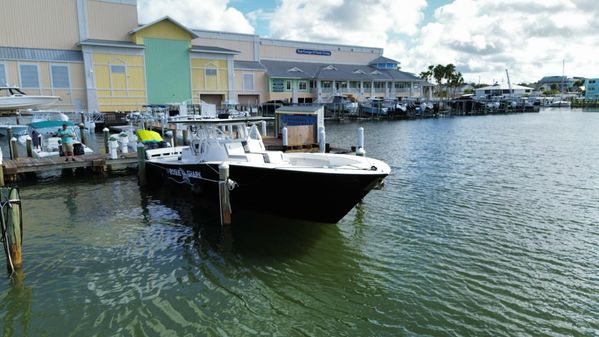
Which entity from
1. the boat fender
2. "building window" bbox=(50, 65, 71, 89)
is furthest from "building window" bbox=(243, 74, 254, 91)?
the boat fender

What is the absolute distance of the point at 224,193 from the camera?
466 inches

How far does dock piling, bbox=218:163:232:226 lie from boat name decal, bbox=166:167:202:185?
232 centimetres

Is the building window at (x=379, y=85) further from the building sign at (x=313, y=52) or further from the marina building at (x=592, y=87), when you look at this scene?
the marina building at (x=592, y=87)

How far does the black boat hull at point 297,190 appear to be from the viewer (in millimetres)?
10438

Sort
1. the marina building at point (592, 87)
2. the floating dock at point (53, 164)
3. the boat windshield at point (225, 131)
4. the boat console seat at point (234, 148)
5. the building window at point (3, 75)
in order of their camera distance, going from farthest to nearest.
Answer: the marina building at point (592, 87)
the building window at point (3, 75)
the floating dock at point (53, 164)
the boat windshield at point (225, 131)
the boat console seat at point (234, 148)

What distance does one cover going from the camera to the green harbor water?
7.40 metres

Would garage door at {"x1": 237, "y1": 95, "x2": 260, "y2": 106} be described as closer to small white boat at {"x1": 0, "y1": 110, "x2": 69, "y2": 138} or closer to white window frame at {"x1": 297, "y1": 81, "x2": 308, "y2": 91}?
white window frame at {"x1": 297, "y1": 81, "x2": 308, "y2": 91}

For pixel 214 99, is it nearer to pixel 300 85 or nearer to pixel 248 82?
pixel 248 82

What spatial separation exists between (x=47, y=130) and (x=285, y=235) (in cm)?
2582

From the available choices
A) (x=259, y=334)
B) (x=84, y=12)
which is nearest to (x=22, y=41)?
(x=84, y=12)

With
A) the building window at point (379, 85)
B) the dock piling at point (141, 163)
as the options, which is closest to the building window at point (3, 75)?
the dock piling at point (141, 163)

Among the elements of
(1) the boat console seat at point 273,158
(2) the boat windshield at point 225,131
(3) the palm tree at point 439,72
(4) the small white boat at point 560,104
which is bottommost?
(1) the boat console seat at point 273,158

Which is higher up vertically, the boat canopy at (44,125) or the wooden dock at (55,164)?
the boat canopy at (44,125)

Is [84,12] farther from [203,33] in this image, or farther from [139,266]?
[139,266]
